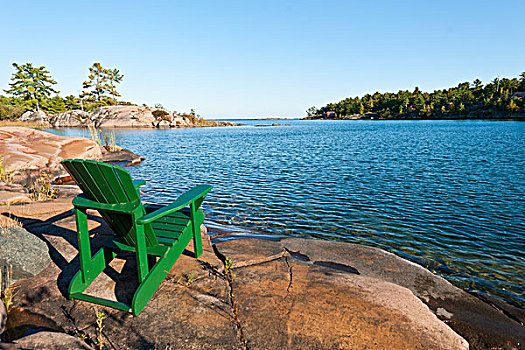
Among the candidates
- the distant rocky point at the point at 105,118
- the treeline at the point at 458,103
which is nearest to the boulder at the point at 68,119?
the distant rocky point at the point at 105,118

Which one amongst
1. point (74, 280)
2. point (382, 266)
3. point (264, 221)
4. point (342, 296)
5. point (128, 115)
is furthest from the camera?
point (128, 115)

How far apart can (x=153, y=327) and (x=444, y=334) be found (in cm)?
291

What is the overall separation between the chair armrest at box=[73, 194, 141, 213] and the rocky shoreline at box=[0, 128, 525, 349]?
1.06 m

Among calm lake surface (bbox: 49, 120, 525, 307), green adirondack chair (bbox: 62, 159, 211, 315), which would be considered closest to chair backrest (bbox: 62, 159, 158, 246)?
green adirondack chair (bbox: 62, 159, 211, 315)

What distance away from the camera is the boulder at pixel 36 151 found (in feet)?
34.8

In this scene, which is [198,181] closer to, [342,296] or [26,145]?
[26,145]

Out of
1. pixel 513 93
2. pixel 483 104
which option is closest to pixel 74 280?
pixel 483 104

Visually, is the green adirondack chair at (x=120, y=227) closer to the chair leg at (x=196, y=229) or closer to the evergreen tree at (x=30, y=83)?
the chair leg at (x=196, y=229)

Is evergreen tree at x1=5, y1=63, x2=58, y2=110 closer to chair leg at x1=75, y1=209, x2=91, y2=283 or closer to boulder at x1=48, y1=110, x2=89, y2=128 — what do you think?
boulder at x1=48, y1=110, x2=89, y2=128

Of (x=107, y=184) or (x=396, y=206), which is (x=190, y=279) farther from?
(x=396, y=206)

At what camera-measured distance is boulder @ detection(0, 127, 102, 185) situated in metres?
10.6

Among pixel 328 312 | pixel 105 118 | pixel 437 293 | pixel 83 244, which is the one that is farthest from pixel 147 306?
pixel 105 118

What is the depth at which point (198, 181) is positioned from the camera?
1262cm

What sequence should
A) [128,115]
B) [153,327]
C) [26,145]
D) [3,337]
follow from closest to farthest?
[3,337] < [153,327] < [26,145] < [128,115]
